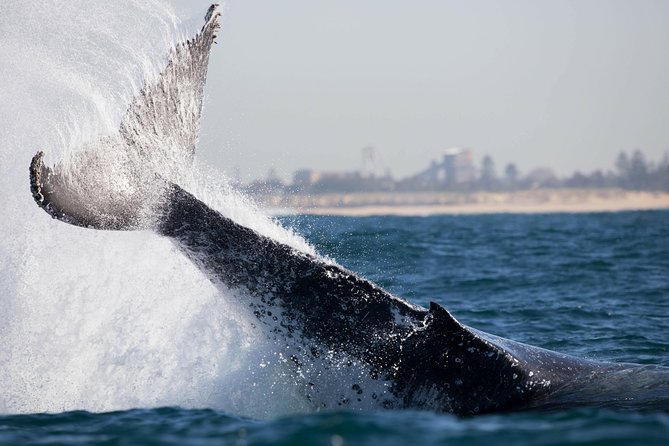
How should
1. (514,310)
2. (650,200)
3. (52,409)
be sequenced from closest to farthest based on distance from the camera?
(52,409) → (514,310) → (650,200)

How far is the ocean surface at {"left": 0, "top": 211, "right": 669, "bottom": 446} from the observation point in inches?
219

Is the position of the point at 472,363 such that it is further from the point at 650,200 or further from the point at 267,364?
the point at 650,200

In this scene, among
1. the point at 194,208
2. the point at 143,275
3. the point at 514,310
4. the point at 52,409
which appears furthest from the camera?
the point at 514,310

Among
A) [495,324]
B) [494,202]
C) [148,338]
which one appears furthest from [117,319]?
[494,202]

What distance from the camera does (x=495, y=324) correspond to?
1280cm

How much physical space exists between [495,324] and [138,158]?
7.24m

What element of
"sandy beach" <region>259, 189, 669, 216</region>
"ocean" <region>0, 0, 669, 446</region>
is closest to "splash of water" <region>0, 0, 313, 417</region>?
"ocean" <region>0, 0, 669, 446</region>

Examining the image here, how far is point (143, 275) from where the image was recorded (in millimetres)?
8336

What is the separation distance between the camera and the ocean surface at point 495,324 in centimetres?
555

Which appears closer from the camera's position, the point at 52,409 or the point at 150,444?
the point at 150,444

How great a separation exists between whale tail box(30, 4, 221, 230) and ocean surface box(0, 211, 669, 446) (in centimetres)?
137

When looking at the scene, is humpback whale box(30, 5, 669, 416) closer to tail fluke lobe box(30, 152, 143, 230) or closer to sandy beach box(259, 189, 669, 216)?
tail fluke lobe box(30, 152, 143, 230)

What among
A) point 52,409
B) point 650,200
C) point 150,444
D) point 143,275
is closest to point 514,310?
point 143,275

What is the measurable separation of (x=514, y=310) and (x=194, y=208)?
8.46 meters
